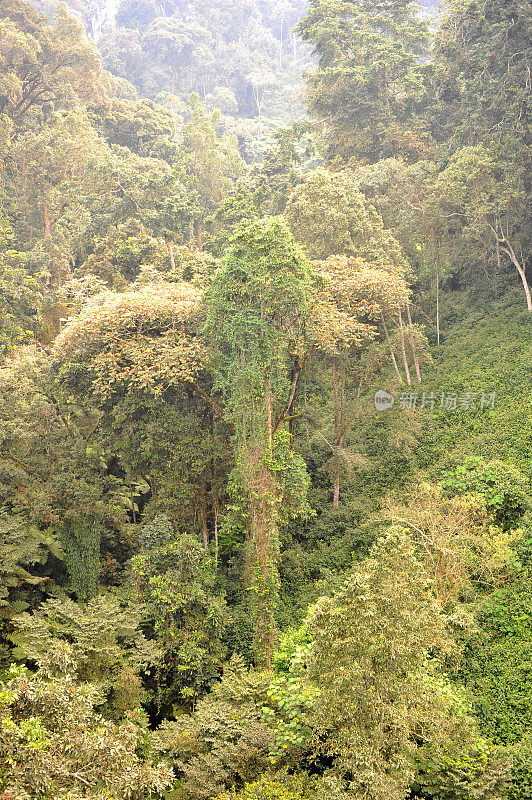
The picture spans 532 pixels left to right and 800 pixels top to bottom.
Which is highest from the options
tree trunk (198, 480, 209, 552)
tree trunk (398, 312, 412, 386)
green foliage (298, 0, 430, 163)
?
green foliage (298, 0, 430, 163)

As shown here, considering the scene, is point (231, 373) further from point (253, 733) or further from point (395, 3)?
point (395, 3)

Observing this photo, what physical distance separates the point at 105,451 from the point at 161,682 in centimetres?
536

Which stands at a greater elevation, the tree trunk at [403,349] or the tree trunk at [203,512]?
the tree trunk at [403,349]

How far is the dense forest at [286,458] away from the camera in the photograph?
17.7 feet

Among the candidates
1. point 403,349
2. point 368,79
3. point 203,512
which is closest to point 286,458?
point 203,512

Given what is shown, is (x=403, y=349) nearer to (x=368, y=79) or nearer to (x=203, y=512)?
(x=203, y=512)

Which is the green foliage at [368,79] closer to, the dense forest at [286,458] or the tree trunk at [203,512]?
the dense forest at [286,458]

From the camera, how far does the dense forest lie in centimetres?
541

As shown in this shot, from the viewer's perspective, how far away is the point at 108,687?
26.7 feet

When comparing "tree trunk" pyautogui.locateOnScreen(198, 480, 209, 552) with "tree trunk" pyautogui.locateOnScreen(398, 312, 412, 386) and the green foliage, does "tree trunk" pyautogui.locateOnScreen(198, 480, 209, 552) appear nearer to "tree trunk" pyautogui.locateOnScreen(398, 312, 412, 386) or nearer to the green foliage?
"tree trunk" pyautogui.locateOnScreen(398, 312, 412, 386)

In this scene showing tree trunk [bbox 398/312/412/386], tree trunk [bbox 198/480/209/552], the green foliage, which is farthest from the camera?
the green foliage

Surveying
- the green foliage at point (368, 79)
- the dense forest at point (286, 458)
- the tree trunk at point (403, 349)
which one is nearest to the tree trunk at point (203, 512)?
the dense forest at point (286, 458)

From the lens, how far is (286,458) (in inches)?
429

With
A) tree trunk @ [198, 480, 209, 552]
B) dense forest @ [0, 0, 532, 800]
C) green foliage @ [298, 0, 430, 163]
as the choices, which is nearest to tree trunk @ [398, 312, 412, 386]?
dense forest @ [0, 0, 532, 800]
